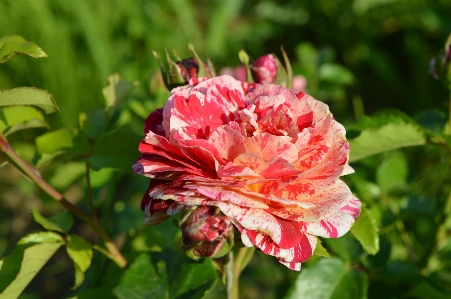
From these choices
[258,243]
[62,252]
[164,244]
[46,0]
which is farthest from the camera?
[46,0]

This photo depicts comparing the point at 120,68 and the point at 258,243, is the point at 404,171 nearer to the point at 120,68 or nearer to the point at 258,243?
the point at 258,243

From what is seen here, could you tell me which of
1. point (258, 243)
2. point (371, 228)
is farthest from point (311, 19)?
point (258, 243)

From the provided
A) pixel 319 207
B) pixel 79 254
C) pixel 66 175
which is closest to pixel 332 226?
pixel 319 207

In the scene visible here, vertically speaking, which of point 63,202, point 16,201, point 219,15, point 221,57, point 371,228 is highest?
point 63,202

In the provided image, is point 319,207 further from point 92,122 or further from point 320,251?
point 92,122

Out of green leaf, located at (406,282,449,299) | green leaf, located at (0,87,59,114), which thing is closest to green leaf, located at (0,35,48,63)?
green leaf, located at (0,87,59,114)

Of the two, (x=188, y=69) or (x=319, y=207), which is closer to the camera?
(x=319, y=207)
